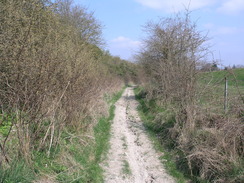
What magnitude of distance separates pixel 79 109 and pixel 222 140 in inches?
186

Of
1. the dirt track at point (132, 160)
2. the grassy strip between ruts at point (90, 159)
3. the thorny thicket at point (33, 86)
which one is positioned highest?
the thorny thicket at point (33, 86)

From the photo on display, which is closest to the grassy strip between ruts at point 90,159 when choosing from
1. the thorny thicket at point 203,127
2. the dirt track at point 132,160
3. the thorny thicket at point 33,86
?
the dirt track at point 132,160

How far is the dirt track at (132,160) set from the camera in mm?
6007

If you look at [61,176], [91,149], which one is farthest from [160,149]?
[61,176]

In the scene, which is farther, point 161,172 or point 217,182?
point 161,172

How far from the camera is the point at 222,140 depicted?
599cm

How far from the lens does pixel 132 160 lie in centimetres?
718

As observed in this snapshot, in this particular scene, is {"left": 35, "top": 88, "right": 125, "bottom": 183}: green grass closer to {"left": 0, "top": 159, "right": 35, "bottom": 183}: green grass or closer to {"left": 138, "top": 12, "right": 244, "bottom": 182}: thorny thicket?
{"left": 0, "top": 159, "right": 35, "bottom": 183}: green grass

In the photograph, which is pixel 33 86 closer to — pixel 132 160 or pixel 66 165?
pixel 66 165

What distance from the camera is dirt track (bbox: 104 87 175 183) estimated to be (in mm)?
6007

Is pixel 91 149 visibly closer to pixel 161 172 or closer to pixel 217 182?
pixel 161 172

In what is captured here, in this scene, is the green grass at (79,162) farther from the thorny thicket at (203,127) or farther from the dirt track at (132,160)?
the thorny thicket at (203,127)

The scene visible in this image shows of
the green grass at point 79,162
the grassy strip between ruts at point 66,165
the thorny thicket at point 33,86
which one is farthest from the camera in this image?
the green grass at point 79,162

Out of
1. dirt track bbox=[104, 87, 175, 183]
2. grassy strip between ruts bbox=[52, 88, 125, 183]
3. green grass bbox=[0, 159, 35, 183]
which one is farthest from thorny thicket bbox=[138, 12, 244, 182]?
green grass bbox=[0, 159, 35, 183]
